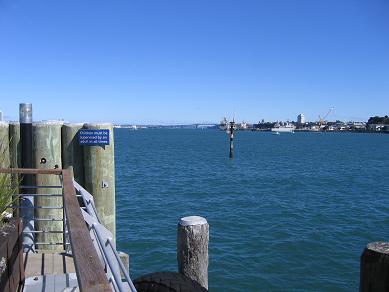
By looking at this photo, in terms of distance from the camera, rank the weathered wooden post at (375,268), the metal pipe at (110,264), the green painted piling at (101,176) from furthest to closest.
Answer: the green painted piling at (101,176), the weathered wooden post at (375,268), the metal pipe at (110,264)

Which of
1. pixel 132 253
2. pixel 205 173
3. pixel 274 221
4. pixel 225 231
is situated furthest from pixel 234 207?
pixel 205 173

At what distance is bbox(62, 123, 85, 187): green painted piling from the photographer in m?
7.42

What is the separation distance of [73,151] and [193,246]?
2.83 m

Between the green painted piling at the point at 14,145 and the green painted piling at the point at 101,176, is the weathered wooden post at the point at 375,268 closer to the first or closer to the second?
the green painted piling at the point at 101,176

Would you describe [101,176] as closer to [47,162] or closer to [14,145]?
[47,162]

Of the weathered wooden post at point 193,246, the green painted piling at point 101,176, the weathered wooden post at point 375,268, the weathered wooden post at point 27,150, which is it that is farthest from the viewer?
the green painted piling at point 101,176

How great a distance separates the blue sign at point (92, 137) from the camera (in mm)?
7320

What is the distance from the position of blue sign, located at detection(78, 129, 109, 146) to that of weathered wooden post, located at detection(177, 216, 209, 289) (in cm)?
220

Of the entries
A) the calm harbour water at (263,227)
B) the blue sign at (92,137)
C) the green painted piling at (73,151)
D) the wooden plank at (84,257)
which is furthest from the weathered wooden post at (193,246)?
the calm harbour water at (263,227)

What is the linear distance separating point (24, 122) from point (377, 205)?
71.9ft

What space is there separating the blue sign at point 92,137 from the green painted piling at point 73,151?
14 centimetres

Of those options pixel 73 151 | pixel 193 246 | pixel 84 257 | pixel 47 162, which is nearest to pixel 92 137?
pixel 73 151

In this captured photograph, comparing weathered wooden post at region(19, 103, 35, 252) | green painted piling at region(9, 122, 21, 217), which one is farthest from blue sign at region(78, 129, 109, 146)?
green painted piling at region(9, 122, 21, 217)

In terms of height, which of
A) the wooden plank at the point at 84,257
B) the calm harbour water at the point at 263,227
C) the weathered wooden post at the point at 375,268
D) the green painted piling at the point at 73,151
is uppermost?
the green painted piling at the point at 73,151
